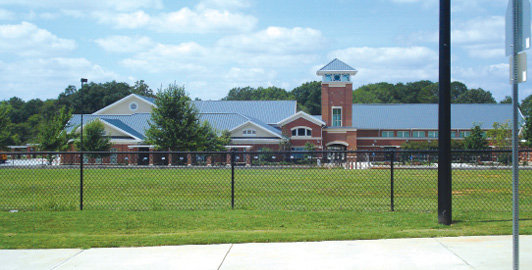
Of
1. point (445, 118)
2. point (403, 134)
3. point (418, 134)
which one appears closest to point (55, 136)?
point (403, 134)

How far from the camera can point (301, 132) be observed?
59531 millimetres

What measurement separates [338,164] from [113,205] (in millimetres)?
6542

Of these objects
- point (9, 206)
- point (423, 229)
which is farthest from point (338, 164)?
point (9, 206)

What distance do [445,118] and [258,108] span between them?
198 feet

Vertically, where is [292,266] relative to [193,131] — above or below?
below

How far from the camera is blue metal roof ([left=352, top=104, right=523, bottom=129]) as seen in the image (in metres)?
68.3

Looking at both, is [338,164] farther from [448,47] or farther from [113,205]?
[113,205]

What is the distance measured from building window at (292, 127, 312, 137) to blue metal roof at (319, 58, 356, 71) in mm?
7970

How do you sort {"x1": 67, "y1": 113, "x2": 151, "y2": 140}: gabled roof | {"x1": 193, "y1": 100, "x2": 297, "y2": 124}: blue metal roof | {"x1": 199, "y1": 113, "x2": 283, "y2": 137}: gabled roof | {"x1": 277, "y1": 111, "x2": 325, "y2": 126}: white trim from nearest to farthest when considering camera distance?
{"x1": 67, "y1": 113, "x2": 151, "y2": 140}: gabled roof < {"x1": 199, "y1": 113, "x2": 283, "y2": 137}: gabled roof < {"x1": 277, "y1": 111, "x2": 325, "y2": 126}: white trim < {"x1": 193, "y1": 100, "x2": 297, "y2": 124}: blue metal roof

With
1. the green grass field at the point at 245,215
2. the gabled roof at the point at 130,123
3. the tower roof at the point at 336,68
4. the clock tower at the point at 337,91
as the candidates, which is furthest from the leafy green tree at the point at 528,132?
the gabled roof at the point at 130,123

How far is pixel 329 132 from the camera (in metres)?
61.0

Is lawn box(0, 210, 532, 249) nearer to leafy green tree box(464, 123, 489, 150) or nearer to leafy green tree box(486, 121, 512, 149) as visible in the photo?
leafy green tree box(486, 121, 512, 149)

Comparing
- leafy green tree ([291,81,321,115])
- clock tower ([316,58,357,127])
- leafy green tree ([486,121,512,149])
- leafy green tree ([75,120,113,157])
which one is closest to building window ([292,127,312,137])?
clock tower ([316,58,357,127])

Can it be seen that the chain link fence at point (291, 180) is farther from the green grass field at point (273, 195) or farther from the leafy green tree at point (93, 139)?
the leafy green tree at point (93, 139)
